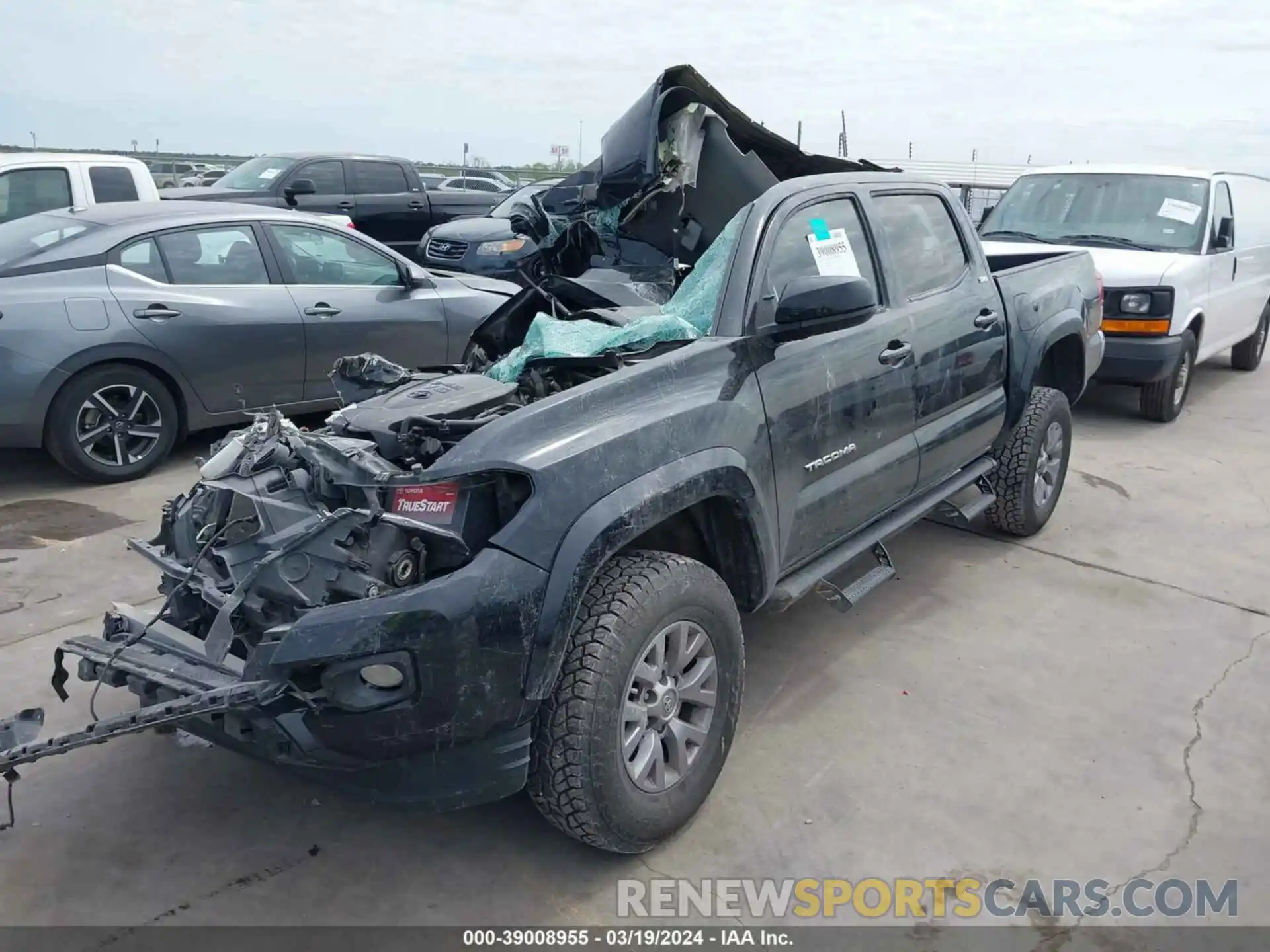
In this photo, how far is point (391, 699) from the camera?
2545 millimetres

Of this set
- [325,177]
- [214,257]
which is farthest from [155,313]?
[325,177]

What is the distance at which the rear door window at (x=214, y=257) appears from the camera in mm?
6270

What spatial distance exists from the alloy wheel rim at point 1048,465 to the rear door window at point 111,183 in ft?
26.2

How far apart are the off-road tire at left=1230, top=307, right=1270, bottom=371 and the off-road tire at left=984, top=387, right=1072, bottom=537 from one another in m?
6.28

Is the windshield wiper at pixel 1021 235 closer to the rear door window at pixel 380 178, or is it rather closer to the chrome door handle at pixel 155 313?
the chrome door handle at pixel 155 313

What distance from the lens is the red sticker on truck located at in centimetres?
275

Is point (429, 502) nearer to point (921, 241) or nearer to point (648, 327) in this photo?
point (648, 327)

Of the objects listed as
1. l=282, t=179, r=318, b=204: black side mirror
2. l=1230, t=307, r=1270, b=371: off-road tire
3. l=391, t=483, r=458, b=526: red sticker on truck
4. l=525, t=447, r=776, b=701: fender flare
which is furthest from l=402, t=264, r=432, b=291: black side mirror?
l=1230, t=307, r=1270, b=371: off-road tire

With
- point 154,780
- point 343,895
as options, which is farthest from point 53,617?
point 343,895

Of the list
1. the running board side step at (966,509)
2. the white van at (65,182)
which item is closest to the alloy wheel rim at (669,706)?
the running board side step at (966,509)

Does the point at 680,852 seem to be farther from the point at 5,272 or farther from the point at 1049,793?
the point at 5,272

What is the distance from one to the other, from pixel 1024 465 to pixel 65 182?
835cm

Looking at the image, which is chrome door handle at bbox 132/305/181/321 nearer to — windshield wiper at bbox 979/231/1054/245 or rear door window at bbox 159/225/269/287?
rear door window at bbox 159/225/269/287

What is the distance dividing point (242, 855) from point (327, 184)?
36.4 ft
